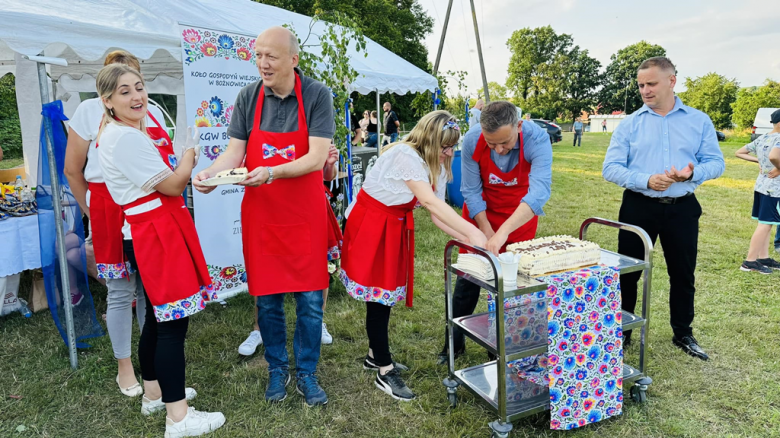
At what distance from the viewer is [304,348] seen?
263 centimetres

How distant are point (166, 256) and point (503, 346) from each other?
1.51m

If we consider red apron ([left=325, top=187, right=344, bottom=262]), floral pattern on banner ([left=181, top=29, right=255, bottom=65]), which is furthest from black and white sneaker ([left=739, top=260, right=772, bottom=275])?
floral pattern on banner ([left=181, top=29, right=255, bottom=65])

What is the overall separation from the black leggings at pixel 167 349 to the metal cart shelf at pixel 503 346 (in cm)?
130

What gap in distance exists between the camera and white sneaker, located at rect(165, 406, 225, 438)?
233 cm

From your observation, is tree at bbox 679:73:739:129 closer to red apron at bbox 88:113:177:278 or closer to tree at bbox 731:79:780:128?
tree at bbox 731:79:780:128

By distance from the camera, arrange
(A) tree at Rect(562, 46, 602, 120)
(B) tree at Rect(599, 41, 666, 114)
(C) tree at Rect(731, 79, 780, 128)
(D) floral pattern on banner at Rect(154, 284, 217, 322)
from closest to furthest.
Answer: (D) floral pattern on banner at Rect(154, 284, 217, 322) < (C) tree at Rect(731, 79, 780, 128) < (A) tree at Rect(562, 46, 602, 120) < (B) tree at Rect(599, 41, 666, 114)

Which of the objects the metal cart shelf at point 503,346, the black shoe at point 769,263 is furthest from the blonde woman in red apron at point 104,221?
the black shoe at point 769,263

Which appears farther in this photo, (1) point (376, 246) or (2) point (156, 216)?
(1) point (376, 246)

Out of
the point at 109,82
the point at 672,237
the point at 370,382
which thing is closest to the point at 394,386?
the point at 370,382

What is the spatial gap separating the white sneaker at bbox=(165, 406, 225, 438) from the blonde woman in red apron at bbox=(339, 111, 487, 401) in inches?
34.9

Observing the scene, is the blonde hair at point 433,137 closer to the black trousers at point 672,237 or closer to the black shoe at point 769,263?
the black trousers at point 672,237

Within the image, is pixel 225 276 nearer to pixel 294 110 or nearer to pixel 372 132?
pixel 294 110

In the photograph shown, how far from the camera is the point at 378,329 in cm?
272

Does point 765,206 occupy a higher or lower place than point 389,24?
lower
